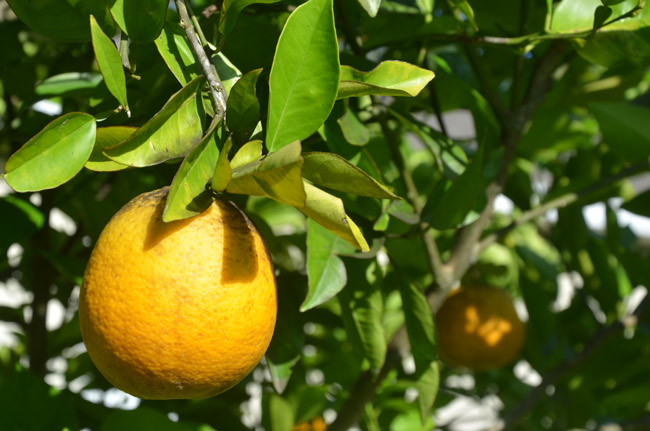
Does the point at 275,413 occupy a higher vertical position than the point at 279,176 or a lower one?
lower

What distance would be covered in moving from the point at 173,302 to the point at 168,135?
0.12 m

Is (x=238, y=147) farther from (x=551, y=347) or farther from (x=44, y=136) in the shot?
(x=551, y=347)

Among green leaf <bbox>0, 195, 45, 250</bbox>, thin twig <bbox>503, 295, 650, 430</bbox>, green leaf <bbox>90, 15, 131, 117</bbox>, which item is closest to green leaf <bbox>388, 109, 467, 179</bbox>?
green leaf <bbox>90, 15, 131, 117</bbox>

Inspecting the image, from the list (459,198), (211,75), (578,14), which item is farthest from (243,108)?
(578,14)

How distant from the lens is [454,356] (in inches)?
49.2

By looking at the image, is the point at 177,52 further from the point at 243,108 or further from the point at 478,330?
the point at 478,330

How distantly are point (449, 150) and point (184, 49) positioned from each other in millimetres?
365

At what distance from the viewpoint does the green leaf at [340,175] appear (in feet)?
1.51

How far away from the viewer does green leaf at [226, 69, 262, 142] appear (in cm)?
51

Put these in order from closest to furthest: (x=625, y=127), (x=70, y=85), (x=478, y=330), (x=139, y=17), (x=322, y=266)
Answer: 1. (x=139, y=17)
2. (x=322, y=266)
3. (x=70, y=85)
4. (x=625, y=127)
5. (x=478, y=330)

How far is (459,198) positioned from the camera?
0.79m

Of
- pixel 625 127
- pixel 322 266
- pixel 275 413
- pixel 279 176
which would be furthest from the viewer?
pixel 625 127

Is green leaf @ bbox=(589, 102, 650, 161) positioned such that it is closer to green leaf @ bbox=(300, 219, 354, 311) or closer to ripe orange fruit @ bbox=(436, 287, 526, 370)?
ripe orange fruit @ bbox=(436, 287, 526, 370)

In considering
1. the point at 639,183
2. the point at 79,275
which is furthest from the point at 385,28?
the point at 639,183
